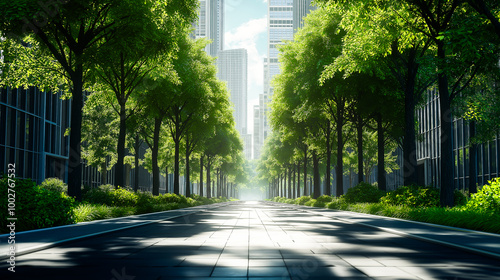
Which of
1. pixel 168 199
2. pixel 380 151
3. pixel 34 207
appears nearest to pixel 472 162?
pixel 380 151

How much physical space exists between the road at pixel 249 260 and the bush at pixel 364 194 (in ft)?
56.1

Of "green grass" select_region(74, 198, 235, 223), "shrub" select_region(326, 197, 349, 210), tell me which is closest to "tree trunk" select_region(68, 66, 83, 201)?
"green grass" select_region(74, 198, 235, 223)

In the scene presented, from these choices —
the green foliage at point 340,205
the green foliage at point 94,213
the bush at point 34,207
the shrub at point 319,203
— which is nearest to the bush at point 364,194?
the green foliage at point 340,205

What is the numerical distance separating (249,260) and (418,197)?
14.3m

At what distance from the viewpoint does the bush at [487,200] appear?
47.4 ft

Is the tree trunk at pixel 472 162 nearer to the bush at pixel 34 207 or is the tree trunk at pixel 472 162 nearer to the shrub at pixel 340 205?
the shrub at pixel 340 205

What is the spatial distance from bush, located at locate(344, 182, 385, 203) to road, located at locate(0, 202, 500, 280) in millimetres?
17094

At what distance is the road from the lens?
22.1 ft

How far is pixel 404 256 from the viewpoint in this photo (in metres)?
8.70

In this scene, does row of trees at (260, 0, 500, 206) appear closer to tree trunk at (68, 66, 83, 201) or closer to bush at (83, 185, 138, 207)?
tree trunk at (68, 66, 83, 201)

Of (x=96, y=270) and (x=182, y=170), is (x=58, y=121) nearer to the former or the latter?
(x=182, y=170)

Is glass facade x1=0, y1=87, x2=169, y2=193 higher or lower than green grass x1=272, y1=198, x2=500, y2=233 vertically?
higher

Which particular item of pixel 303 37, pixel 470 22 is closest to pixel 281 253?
pixel 470 22

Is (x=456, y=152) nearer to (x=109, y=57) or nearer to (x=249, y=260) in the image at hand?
(x=109, y=57)
